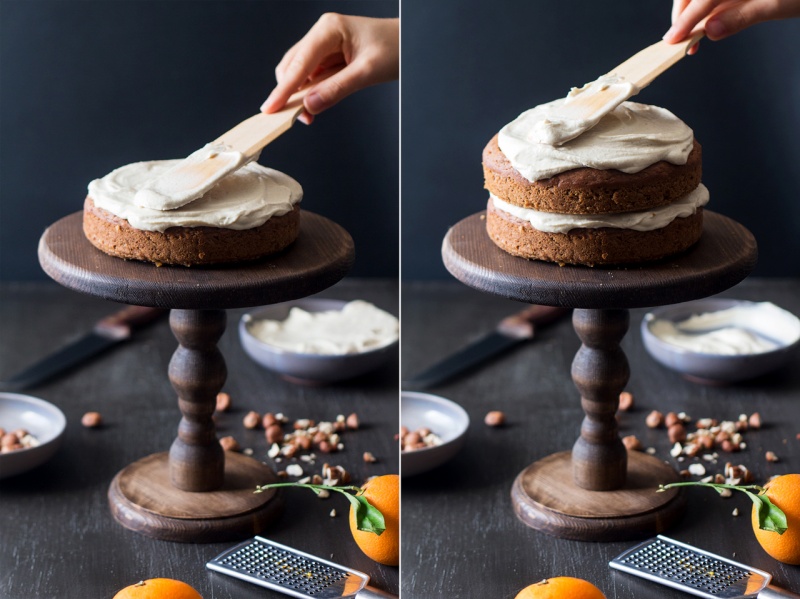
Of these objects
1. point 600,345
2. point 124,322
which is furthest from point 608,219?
point 124,322

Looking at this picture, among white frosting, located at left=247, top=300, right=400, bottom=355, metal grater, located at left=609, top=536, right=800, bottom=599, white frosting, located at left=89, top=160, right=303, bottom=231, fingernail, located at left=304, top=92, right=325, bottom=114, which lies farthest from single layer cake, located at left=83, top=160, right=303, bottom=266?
metal grater, located at left=609, top=536, right=800, bottom=599

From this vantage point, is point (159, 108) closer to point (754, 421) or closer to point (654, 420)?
point (654, 420)

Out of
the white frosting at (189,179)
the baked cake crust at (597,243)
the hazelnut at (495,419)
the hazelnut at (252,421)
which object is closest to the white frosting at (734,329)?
the hazelnut at (495,419)

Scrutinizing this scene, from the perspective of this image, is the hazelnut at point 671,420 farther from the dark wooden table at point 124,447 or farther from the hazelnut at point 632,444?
the dark wooden table at point 124,447

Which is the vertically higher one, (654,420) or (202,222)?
(202,222)

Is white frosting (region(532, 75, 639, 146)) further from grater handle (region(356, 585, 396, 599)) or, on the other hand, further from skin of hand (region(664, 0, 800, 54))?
grater handle (region(356, 585, 396, 599))
